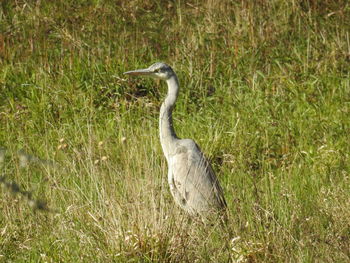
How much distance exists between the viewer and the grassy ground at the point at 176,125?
4.08 meters

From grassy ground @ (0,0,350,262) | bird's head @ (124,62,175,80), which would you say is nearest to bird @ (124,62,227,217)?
grassy ground @ (0,0,350,262)

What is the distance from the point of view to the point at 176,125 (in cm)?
651

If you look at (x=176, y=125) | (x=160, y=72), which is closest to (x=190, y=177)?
(x=160, y=72)

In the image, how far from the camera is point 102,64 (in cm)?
707

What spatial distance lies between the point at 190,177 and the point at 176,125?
1.59 metres

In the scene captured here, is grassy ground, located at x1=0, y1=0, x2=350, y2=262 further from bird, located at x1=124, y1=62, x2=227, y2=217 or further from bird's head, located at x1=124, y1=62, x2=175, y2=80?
bird's head, located at x1=124, y1=62, x2=175, y2=80

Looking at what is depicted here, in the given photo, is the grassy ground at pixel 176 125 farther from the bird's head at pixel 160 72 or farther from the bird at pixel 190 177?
the bird's head at pixel 160 72

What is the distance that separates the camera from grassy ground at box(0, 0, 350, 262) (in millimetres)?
4082

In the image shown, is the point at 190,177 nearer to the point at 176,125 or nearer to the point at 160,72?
the point at 160,72

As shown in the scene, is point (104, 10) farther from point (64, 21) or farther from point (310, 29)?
point (310, 29)

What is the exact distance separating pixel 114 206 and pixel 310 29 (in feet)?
14.0

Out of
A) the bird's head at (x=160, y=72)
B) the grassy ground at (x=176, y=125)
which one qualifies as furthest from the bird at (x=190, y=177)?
the bird's head at (x=160, y=72)

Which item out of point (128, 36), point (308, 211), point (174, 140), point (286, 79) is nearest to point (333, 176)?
point (308, 211)

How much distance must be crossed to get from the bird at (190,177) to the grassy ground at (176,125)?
15cm
